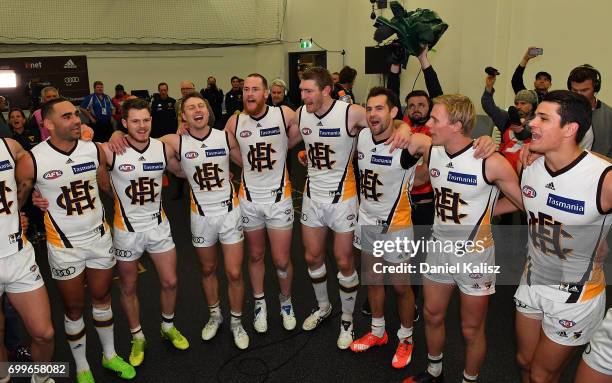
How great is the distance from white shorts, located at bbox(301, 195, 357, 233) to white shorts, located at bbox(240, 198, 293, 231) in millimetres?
189

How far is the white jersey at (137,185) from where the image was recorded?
3422mm

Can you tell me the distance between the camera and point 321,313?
13.6 ft

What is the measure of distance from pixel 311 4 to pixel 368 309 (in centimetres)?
1294

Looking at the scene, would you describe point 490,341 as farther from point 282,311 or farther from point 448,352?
point 282,311

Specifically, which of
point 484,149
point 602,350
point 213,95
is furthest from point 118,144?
point 213,95

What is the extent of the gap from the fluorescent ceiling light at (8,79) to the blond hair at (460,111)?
1294 cm

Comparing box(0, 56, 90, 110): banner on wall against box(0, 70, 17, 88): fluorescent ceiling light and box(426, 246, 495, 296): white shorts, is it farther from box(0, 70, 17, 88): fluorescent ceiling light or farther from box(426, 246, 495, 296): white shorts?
box(426, 246, 495, 296): white shorts

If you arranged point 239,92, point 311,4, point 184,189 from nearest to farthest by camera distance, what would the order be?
1. point 184,189
2. point 239,92
3. point 311,4

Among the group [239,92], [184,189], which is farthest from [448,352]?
[239,92]

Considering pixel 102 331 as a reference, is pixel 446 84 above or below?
above

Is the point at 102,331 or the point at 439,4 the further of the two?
the point at 439,4

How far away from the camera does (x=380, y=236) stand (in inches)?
139

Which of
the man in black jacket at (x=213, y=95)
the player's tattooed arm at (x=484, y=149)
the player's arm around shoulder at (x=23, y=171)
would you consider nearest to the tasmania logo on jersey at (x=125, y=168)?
the player's arm around shoulder at (x=23, y=171)

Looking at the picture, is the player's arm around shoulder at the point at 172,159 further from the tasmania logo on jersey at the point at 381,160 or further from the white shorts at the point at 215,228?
the tasmania logo on jersey at the point at 381,160
